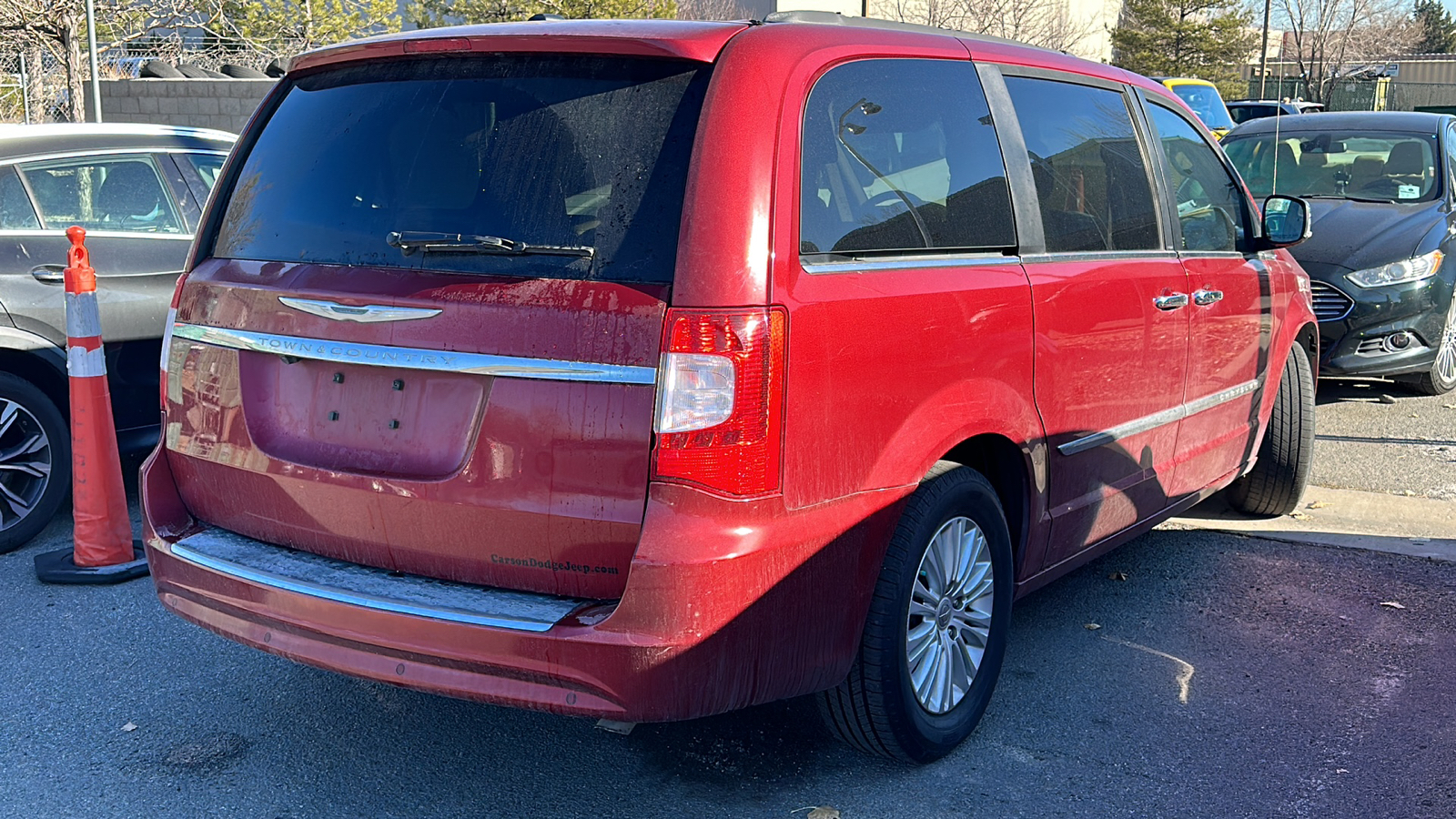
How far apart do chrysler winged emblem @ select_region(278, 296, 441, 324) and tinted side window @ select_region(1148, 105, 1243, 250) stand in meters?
2.81

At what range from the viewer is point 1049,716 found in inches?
150

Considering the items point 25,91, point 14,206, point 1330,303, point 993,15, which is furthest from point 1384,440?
point 993,15

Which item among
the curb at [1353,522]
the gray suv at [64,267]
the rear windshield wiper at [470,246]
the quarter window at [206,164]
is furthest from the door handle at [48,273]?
the curb at [1353,522]

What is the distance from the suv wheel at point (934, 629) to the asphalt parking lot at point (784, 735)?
0.50 feet

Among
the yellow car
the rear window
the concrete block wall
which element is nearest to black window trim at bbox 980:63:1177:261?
the rear window

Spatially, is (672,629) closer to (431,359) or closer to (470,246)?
(431,359)

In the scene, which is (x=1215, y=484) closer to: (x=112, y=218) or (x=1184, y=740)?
(x=1184, y=740)

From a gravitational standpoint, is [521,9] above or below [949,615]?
above

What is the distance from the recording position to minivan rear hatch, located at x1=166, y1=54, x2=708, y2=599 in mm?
2795

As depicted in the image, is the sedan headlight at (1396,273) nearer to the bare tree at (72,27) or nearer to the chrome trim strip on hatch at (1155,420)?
the chrome trim strip on hatch at (1155,420)

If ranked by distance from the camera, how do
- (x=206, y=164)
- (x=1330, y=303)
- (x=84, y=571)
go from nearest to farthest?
(x=84, y=571), (x=206, y=164), (x=1330, y=303)

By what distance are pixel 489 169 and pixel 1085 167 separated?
6.49ft

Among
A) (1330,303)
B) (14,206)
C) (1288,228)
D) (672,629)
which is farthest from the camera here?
(1330,303)

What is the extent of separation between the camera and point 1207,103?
77.5ft
